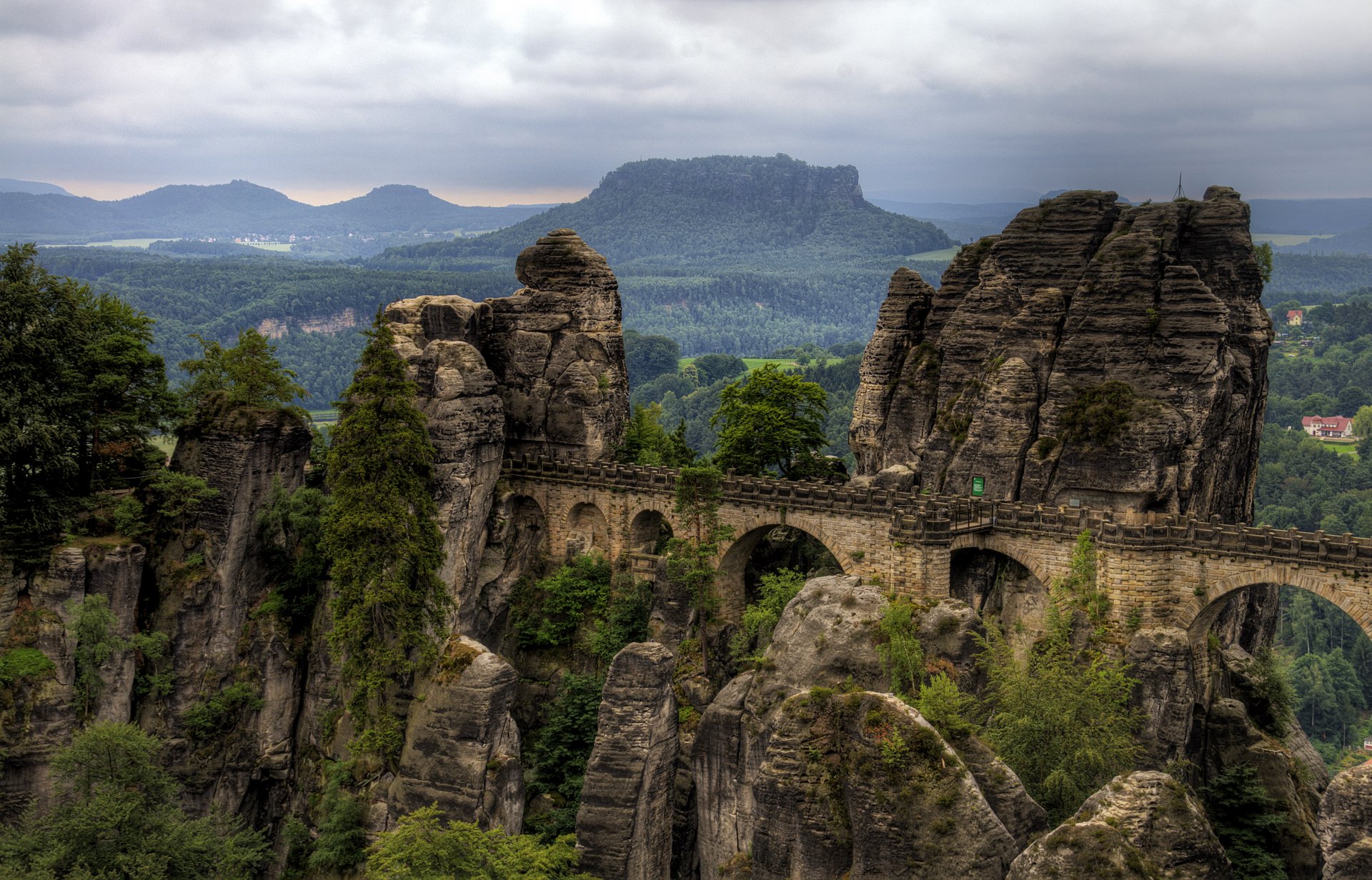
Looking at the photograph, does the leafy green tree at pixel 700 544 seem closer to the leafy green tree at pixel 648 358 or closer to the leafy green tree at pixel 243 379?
the leafy green tree at pixel 243 379

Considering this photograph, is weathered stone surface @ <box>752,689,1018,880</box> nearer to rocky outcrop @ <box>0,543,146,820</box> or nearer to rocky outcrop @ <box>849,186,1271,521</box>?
rocky outcrop @ <box>849,186,1271,521</box>

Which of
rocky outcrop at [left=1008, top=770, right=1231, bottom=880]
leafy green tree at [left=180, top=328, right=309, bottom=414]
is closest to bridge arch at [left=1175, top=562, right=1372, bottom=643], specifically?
rocky outcrop at [left=1008, top=770, right=1231, bottom=880]

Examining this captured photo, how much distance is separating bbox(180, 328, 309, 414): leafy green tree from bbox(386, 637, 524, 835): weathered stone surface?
46.8 feet

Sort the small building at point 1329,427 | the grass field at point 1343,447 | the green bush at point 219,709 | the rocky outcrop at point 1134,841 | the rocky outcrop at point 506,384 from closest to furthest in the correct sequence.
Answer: the rocky outcrop at point 1134,841 < the green bush at point 219,709 < the rocky outcrop at point 506,384 < the grass field at point 1343,447 < the small building at point 1329,427

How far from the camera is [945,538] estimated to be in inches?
1868

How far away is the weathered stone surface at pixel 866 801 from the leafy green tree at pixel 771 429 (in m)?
24.9

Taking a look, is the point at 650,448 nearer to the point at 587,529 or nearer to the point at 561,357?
the point at 587,529

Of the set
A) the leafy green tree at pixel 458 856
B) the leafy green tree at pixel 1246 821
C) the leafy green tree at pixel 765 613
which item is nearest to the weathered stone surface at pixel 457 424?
the leafy green tree at pixel 765 613

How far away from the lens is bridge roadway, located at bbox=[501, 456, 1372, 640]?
42.4 m

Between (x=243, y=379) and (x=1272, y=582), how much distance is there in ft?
127

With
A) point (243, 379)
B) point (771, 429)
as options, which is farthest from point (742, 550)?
point (243, 379)

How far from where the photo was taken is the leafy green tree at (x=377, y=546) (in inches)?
1864

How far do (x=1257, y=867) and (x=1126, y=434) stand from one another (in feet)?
48.8

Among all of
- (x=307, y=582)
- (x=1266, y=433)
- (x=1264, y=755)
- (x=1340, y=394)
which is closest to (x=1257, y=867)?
(x=1264, y=755)
